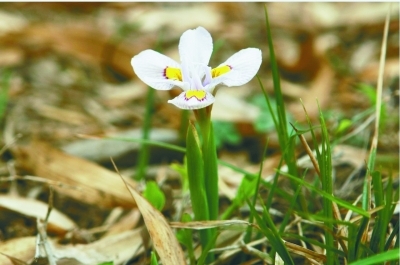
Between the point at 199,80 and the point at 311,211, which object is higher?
the point at 199,80

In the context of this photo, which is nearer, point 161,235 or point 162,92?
point 161,235

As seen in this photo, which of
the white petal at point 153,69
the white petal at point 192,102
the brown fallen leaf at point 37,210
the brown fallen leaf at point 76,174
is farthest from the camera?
the brown fallen leaf at point 76,174

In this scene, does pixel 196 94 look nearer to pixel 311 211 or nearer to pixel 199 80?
pixel 199 80

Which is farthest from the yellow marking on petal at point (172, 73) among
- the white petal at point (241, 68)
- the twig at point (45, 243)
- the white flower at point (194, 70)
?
the twig at point (45, 243)

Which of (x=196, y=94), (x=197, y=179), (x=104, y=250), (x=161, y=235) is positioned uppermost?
(x=196, y=94)

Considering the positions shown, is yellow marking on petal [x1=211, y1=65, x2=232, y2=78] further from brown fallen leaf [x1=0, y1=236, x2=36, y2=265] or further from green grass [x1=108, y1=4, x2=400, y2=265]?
brown fallen leaf [x1=0, y1=236, x2=36, y2=265]

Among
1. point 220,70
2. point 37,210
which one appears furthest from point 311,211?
point 37,210

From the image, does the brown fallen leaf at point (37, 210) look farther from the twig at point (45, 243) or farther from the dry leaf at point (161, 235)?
the dry leaf at point (161, 235)

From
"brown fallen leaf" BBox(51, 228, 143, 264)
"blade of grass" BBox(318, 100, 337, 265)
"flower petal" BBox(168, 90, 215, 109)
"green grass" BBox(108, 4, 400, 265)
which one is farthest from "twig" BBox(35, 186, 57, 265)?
"blade of grass" BBox(318, 100, 337, 265)
